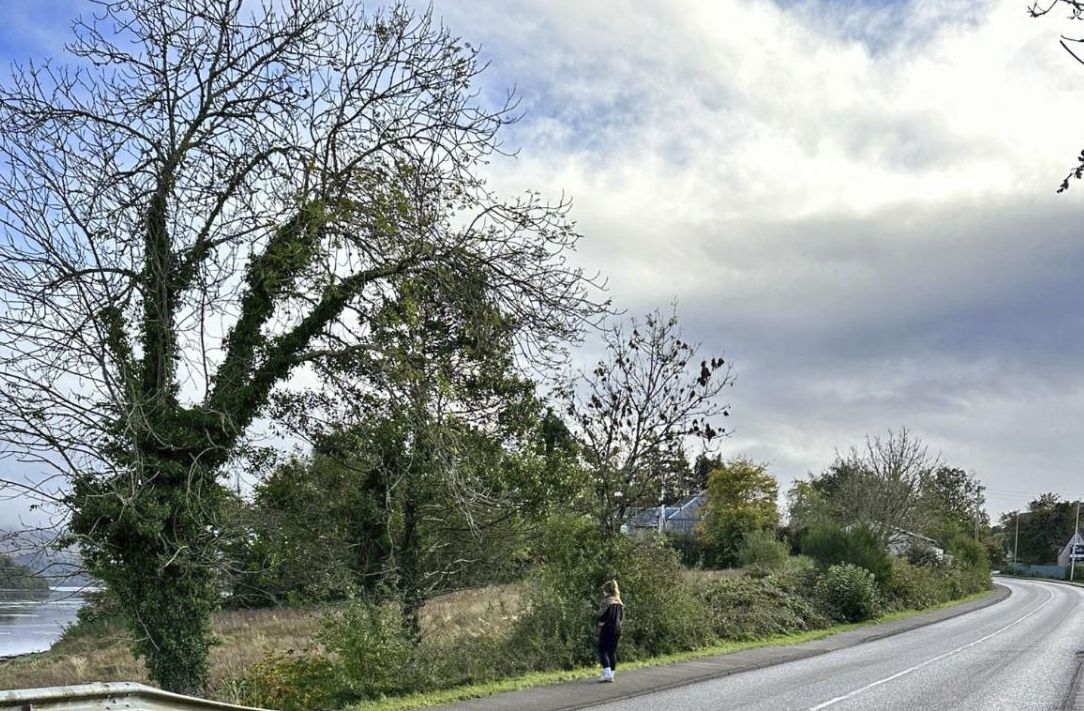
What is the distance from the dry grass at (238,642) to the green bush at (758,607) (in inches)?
Answer: 245

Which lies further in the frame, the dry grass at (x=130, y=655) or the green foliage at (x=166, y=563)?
the dry grass at (x=130, y=655)

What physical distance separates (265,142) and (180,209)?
1.55 metres

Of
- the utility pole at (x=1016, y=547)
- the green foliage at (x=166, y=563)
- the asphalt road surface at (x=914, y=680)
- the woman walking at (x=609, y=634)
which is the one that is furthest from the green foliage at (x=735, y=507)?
the utility pole at (x=1016, y=547)

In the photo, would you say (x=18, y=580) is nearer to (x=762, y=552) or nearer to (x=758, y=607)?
(x=758, y=607)

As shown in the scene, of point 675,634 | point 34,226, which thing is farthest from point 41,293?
point 675,634

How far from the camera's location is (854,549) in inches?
1478

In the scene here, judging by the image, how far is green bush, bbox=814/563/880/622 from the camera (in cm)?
3259

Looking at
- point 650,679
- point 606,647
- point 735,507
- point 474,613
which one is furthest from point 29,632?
point 735,507

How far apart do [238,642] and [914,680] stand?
15.9 m

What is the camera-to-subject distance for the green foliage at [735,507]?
6097cm

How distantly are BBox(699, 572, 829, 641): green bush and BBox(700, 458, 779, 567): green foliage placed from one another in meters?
26.0

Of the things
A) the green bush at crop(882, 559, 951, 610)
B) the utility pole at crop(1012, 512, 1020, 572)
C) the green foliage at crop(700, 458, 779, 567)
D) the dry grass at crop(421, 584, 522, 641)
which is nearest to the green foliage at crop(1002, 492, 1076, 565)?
the utility pole at crop(1012, 512, 1020, 572)

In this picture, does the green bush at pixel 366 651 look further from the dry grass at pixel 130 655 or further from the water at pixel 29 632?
the water at pixel 29 632

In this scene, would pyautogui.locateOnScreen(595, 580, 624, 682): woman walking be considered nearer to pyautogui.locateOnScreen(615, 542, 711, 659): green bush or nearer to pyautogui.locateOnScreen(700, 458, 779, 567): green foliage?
pyautogui.locateOnScreen(615, 542, 711, 659): green bush
